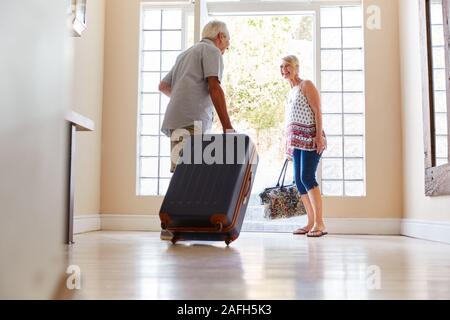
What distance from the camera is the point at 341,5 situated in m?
3.99

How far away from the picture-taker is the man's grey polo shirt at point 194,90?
2.48m

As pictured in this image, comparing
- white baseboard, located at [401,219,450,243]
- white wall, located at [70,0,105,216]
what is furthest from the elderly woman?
white wall, located at [70,0,105,216]

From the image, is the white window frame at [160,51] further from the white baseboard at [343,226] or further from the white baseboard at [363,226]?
the white baseboard at [363,226]

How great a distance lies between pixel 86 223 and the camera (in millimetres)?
3510

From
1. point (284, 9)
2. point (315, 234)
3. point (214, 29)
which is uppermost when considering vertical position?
point (284, 9)

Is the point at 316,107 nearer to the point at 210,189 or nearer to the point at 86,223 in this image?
the point at 210,189

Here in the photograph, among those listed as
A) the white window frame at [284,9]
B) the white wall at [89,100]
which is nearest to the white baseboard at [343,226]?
the white wall at [89,100]

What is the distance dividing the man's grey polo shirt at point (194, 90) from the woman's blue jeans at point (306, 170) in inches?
33.3

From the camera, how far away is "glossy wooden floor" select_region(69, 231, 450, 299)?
106 centimetres

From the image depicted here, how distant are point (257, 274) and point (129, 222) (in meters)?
2.64

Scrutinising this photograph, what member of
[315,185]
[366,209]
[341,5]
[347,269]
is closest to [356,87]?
[341,5]

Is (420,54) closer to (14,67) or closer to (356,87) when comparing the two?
(356,87)

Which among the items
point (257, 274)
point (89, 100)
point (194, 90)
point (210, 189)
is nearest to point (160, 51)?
point (89, 100)
